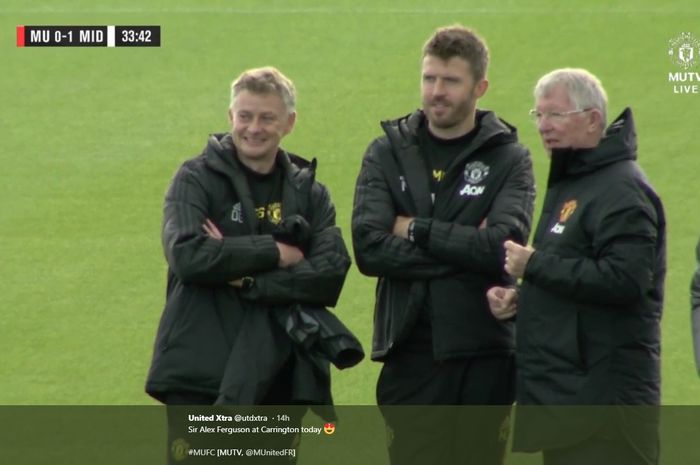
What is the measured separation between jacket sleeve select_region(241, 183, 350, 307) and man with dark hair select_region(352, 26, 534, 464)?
137mm

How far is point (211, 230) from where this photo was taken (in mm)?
5680

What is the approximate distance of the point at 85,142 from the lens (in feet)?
44.7

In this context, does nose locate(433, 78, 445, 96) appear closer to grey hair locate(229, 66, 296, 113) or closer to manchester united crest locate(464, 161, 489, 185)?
manchester united crest locate(464, 161, 489, 185)

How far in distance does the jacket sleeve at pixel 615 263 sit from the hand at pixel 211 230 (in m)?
1.15

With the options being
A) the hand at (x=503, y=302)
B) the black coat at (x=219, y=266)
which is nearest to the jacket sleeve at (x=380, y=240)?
the black coat at (x=219, y=266)

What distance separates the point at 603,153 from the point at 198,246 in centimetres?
142

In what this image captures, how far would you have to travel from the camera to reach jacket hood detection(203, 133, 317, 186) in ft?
18.7

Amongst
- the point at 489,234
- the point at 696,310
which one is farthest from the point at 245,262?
the point at 696,310

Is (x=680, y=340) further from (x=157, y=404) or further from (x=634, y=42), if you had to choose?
(x=634, y=42)

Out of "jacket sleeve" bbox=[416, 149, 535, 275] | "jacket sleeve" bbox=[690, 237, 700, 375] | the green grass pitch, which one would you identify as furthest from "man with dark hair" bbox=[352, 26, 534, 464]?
the green grass pitch

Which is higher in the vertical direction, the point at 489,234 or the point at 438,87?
the point at 438,87

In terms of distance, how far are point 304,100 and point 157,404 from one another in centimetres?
540

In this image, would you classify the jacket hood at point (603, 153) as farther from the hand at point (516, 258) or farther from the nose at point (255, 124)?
the nose at point (255, 124)

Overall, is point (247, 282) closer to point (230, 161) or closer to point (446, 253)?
point (230, 161)
